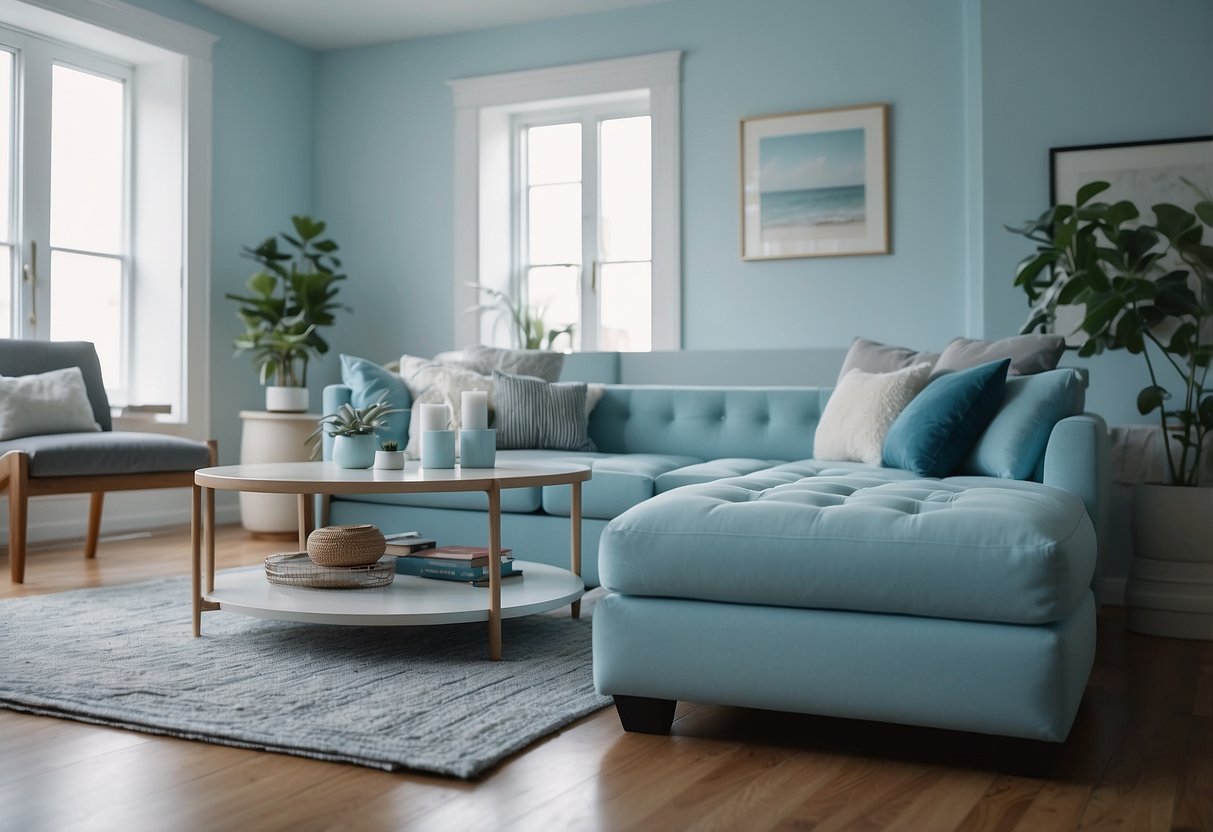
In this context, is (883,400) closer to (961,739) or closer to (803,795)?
(961,739)

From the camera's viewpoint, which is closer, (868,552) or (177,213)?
(868,552)

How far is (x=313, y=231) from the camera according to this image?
5379 millimetres

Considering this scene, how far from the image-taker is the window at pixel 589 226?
5426mm

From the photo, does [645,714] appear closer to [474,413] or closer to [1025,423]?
[474,413]

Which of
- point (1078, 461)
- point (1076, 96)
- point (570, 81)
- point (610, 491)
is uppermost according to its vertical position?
point (570, 81)

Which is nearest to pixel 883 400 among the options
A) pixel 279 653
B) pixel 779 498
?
pixel 779 498

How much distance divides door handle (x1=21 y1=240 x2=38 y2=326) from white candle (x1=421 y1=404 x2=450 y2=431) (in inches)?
110

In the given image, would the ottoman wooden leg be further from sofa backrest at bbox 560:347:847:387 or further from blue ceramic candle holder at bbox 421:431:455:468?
sofa backrest at bbox 560:347:847:387

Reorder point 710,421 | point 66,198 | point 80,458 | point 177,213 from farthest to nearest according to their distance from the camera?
1. point 177,213
2. point 66,198
3. point 710,421
4. point 80,458

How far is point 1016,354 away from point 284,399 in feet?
10.9

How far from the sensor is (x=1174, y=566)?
120 inches

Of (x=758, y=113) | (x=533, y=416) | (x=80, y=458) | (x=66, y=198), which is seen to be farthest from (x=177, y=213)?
(x=758, y=113)

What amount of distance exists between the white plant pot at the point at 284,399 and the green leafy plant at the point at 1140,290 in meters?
3.21

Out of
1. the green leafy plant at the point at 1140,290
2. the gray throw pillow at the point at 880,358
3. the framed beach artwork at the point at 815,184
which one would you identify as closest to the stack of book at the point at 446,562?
the gray throw pillow at the point at 880,358
